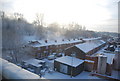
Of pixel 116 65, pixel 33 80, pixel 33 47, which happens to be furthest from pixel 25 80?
pixel 33 47

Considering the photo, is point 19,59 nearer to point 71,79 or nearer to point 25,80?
point 71,79

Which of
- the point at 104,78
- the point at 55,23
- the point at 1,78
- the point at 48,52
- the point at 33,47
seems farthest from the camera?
the point at 55,23

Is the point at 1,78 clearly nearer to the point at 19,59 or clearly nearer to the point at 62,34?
the point at 19,59

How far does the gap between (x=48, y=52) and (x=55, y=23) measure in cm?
1842

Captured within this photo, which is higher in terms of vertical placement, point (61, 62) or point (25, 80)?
point (25, 80)

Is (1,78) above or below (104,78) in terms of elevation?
above

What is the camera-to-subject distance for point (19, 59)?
391 inches

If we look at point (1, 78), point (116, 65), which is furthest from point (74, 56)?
→ point (1, 78)

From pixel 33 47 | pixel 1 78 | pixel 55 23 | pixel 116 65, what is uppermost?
pixel 55 23

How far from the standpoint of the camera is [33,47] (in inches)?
491

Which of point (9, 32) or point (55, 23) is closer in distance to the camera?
point (9, 32)

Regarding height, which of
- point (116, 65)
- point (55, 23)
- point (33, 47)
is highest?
point (55, 23)

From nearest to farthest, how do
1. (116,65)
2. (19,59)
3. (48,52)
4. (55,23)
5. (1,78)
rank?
(1,78) < (116,65) < (19,59) < (48,52) < (55,23)

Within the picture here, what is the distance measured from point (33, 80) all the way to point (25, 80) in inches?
2.4
